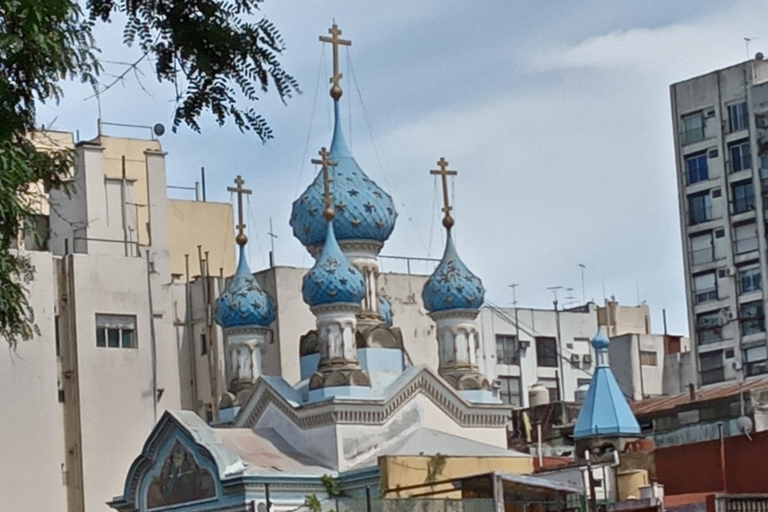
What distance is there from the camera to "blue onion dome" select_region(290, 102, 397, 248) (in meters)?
38.0

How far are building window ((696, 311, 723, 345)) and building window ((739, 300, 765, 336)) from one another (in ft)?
3.08

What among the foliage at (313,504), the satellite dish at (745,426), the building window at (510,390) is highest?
the building window at (510,390)

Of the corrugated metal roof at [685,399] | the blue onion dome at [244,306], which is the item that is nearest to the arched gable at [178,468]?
the blue onion dome at [244,306]

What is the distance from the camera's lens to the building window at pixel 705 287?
59656mm

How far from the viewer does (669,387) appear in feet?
196

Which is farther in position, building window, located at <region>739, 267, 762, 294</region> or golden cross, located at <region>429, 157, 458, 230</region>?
building window, located at <region>739, 267, 762, 294</region>

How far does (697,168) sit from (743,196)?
205 cm

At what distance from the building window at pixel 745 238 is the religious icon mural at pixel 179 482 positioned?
25.4 meters

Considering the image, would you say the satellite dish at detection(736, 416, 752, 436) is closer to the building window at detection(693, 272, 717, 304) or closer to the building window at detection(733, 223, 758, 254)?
the building window at detection(733, 223, 758, 254)

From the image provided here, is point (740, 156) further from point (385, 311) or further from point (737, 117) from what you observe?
point (385, 311)

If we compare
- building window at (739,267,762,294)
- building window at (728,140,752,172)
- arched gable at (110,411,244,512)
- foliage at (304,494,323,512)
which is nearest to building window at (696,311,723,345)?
building window at (739,267,762,294)

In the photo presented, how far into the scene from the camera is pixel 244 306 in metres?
39.6

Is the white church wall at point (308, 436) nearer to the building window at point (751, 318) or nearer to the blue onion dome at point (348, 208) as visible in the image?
the blue onion dome at point (348, 208)

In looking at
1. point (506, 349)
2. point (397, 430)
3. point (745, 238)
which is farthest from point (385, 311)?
point (745, 238)
